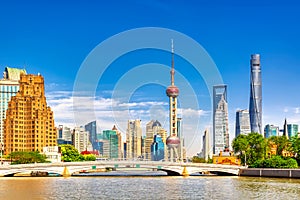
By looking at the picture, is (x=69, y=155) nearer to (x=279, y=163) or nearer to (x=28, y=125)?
(x=28, y=125)

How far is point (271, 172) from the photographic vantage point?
117 m

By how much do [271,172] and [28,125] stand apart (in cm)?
8622

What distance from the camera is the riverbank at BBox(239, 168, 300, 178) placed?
109 meters

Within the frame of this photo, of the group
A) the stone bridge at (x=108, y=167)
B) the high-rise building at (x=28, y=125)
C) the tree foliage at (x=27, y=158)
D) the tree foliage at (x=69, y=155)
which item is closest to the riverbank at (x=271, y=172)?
the stone bridge at (x=108, y=167)

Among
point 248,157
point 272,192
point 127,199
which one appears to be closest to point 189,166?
point 248,157

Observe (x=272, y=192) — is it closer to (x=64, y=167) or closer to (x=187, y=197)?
(x=187, y=197)

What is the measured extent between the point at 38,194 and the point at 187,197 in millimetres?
16937

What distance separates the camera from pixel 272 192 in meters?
71.6

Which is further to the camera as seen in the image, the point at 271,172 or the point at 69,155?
the point at 69,155

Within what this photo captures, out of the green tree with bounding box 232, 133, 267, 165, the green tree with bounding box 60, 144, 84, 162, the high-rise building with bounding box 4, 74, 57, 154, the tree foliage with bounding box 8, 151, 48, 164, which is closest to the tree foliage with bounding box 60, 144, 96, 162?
the green tree with bounding box 60, 144, 84, 162

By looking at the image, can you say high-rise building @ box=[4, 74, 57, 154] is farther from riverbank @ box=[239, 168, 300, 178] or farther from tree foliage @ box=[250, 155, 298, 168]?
tree foliage @ box=[250, 155, 298, 168]

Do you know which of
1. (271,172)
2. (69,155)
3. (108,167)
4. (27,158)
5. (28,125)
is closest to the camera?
(271,172)

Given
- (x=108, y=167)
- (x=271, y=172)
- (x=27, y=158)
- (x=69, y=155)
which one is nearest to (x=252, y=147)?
(x=271, y=172)

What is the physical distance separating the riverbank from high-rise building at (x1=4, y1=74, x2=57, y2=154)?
73.6 m
